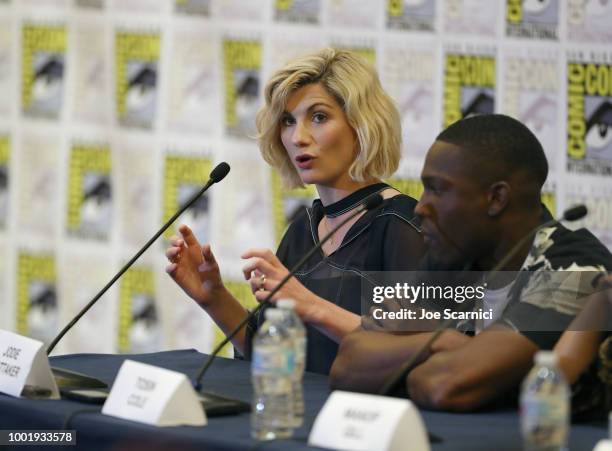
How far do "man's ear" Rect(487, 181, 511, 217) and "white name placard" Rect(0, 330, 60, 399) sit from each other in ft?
3.00

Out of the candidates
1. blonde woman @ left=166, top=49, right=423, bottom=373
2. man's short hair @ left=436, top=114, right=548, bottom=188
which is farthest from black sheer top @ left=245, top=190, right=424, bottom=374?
man's short hair @ left=436, top=114, right=548, bottom=188

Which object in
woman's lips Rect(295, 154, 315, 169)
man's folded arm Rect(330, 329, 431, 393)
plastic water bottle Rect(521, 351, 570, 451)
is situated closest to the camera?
plastic water bottle Rect(521, 351, 570, 451)

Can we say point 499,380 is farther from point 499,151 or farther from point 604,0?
point 604,0

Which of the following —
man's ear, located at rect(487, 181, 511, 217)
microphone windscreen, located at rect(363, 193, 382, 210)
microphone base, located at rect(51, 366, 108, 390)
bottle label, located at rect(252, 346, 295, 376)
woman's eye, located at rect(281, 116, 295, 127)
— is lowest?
microphone base, located at rect(51, 366, 108, 390)

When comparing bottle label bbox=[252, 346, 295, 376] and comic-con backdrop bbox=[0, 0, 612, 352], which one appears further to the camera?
comic-con backdrop bbox=[0, 0, 612, 352]

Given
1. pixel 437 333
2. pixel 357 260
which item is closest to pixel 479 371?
pixel 437 333

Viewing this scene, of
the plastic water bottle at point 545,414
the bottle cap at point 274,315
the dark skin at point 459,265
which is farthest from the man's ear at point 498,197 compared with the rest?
the plastic water bottle at point 545,414

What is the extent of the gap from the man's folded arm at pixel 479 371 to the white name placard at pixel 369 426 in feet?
1.04

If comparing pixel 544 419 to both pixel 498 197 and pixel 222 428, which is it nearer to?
pixel 222 428

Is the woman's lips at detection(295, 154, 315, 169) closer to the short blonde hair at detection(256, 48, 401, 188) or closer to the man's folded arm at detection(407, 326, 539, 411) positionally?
the short blonde hair at detection(256, 48, 401, 188)

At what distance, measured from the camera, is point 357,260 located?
307 cm

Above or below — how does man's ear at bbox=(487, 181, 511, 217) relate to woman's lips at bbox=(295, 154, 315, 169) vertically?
above

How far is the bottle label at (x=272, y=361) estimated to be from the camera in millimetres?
1975

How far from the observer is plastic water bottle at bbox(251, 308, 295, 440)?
6.46 feet
